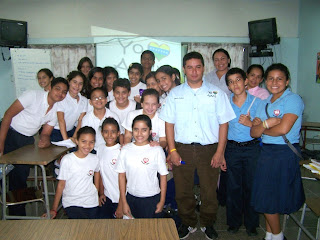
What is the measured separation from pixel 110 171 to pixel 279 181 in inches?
55.7

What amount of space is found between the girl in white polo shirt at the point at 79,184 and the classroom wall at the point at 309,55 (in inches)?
215

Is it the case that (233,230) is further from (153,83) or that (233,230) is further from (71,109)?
(71,109)

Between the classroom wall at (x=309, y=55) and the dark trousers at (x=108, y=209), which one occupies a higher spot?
the classroom wall at (x=309, y=55)

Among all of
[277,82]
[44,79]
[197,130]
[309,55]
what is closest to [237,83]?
[277,82]

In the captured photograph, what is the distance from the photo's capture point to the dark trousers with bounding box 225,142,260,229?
2.47m

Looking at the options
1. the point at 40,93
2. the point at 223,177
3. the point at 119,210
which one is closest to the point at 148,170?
the point at 119,210

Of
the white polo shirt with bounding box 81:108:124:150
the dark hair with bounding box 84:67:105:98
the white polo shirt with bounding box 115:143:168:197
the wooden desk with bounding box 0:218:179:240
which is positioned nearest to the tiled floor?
the white polo shirt with bounding box 115:143:168:197

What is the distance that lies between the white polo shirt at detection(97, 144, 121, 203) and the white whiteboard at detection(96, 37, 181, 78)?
4313mm

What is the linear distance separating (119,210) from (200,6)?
18.5ft

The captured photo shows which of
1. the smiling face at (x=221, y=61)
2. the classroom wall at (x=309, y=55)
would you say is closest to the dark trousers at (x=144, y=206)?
the smiling face at (x=221, y=61)

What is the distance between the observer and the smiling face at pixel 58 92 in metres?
2.78

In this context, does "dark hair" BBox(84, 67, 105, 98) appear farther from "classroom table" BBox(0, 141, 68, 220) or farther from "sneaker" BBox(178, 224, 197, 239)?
"sneaker" BBox(178, 224, 197, 239)

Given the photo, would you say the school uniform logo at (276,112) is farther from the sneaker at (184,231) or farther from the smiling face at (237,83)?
the sneaker at (184,231)

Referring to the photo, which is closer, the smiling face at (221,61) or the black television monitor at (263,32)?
the smiling face at (221,61)
